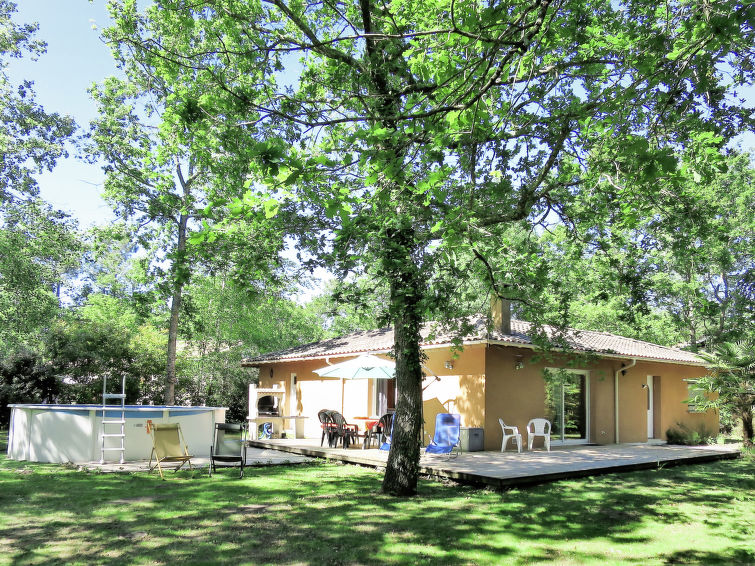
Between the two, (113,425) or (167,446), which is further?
(113,425)

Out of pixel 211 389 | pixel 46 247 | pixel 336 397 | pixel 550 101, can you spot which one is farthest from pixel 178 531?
pixel 211 389

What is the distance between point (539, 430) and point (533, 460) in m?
2.75

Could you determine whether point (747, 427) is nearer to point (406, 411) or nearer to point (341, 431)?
point (341, 431)

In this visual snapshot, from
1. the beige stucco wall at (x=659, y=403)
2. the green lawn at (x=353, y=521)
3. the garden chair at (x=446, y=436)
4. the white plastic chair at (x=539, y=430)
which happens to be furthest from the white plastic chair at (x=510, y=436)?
the beige stucco wall at (x=659, y=403)

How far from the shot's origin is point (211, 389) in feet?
84.2

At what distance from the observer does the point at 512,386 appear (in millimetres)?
14508

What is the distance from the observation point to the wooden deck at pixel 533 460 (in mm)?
9922

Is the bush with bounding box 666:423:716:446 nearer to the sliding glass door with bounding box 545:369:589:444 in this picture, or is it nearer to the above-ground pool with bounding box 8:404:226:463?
the sliding glass door with bounding box 545:369:589:444

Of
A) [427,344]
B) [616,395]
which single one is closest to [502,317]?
[427,344]

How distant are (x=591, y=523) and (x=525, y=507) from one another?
3.49 feet

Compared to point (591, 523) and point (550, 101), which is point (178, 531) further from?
point (550, 101)

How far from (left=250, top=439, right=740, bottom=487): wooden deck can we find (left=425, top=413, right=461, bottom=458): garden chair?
0.27 m

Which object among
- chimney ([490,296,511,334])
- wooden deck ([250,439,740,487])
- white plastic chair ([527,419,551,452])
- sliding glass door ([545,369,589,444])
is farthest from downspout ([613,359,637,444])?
chimney ([490,296,511,334])

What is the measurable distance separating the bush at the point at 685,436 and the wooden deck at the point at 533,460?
7.90ft
